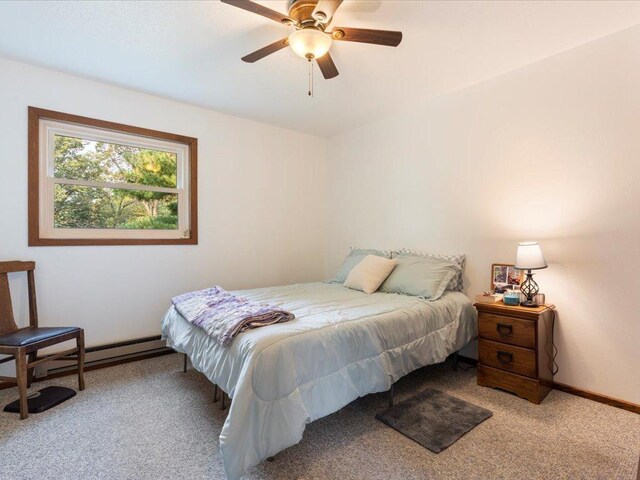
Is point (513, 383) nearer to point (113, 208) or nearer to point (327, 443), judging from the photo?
point (327, 443)

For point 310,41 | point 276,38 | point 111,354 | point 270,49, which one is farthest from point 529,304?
point 111,354

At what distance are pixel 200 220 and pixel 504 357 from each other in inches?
119

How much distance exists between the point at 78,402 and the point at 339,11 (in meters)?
3.10

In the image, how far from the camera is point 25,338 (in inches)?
83.0

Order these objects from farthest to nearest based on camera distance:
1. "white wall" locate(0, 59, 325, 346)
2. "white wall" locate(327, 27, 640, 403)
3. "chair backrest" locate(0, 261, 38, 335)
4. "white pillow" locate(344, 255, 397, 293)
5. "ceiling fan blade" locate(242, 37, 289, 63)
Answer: "white pillow" locate(344, 255, 397, 293) < "white wall" locate(0, 59, 325, 346) < "chair backrest" locate(0, 261, 38, 335) < "white wall" locate(327, 27, 640, 403) < "ceiling fan blade" locate(242, 37, 289, 63)

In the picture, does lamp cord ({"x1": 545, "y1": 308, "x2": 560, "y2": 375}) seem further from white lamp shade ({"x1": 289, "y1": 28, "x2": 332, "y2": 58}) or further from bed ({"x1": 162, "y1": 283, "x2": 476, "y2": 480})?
white lamp shade ({"x1": 289, "y1": 28, "x2": 332, "y2": 58})

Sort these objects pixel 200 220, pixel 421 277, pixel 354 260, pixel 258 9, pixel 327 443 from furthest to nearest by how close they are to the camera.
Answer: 1. pixel 354 260
2. pixel 200 220
3. pixel 421 277
4. pixel 327 443
5. pixel 258 9

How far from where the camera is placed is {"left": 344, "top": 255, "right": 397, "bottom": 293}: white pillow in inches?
116

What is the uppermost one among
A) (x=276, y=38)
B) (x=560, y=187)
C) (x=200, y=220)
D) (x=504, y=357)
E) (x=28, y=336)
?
(x=276, y=38)

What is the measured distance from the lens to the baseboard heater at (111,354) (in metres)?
2.58

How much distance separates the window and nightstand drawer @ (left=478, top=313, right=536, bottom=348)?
2.81 m

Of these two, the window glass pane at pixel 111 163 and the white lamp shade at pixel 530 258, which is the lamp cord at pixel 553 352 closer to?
the white lamp shade at pixel 530 258

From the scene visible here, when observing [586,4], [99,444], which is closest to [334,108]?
[586,4]

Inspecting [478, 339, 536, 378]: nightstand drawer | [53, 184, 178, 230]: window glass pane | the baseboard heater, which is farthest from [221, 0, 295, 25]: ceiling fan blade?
the baseboard heater
